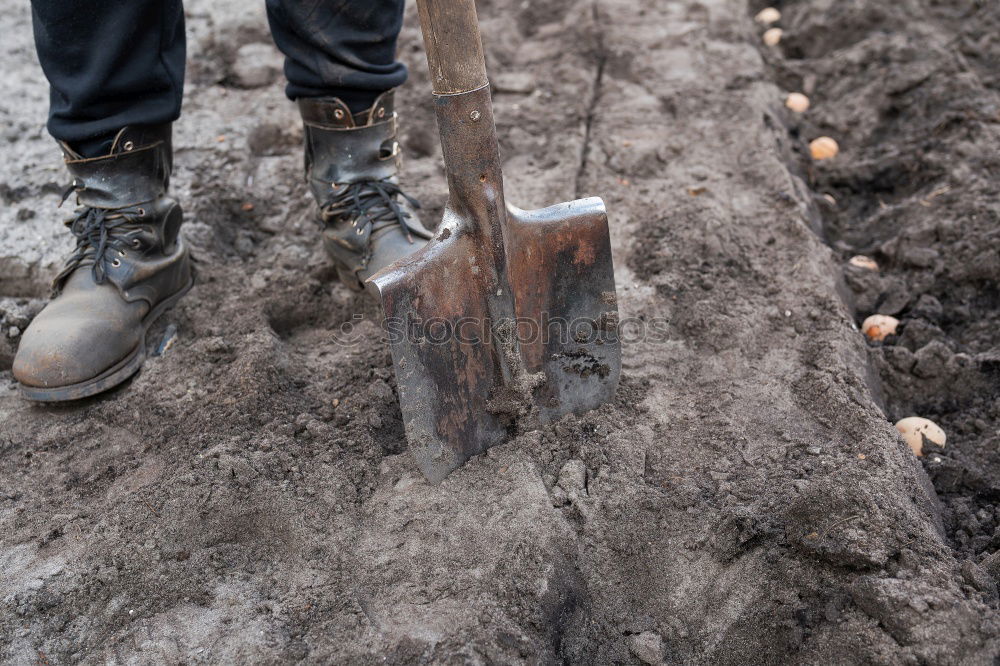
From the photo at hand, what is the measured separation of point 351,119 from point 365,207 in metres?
0.23

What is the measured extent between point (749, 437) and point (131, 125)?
5.43 ft

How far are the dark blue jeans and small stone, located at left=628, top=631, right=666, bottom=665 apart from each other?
4.76ft

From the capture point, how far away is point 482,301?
161 cm

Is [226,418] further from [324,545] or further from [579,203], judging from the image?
[579,203]

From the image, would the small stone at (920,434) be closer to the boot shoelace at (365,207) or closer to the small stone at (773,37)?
the boot shoelace at (365,207)

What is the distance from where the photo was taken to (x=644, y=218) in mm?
2410

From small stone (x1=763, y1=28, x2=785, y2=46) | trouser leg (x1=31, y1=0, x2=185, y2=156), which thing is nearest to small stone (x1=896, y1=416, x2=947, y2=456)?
trouser leg (x1=31, y1=0, x2=185, y2=156)

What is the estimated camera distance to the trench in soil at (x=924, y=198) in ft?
6.09

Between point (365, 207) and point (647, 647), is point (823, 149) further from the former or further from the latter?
point (647, 647)

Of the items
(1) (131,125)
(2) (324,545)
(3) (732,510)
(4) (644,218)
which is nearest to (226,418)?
(2) (324,545)

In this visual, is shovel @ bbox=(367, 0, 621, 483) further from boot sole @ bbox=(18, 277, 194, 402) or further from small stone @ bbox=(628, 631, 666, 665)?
boot sole @ bbox=(18, 277, 194, 402)

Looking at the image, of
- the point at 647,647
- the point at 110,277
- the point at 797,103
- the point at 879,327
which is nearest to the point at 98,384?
the point at 110,277

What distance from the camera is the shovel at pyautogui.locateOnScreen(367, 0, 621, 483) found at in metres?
Answer: 1.50

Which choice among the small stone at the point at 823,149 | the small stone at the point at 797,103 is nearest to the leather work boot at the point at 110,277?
the small stone at the point at 823,149
